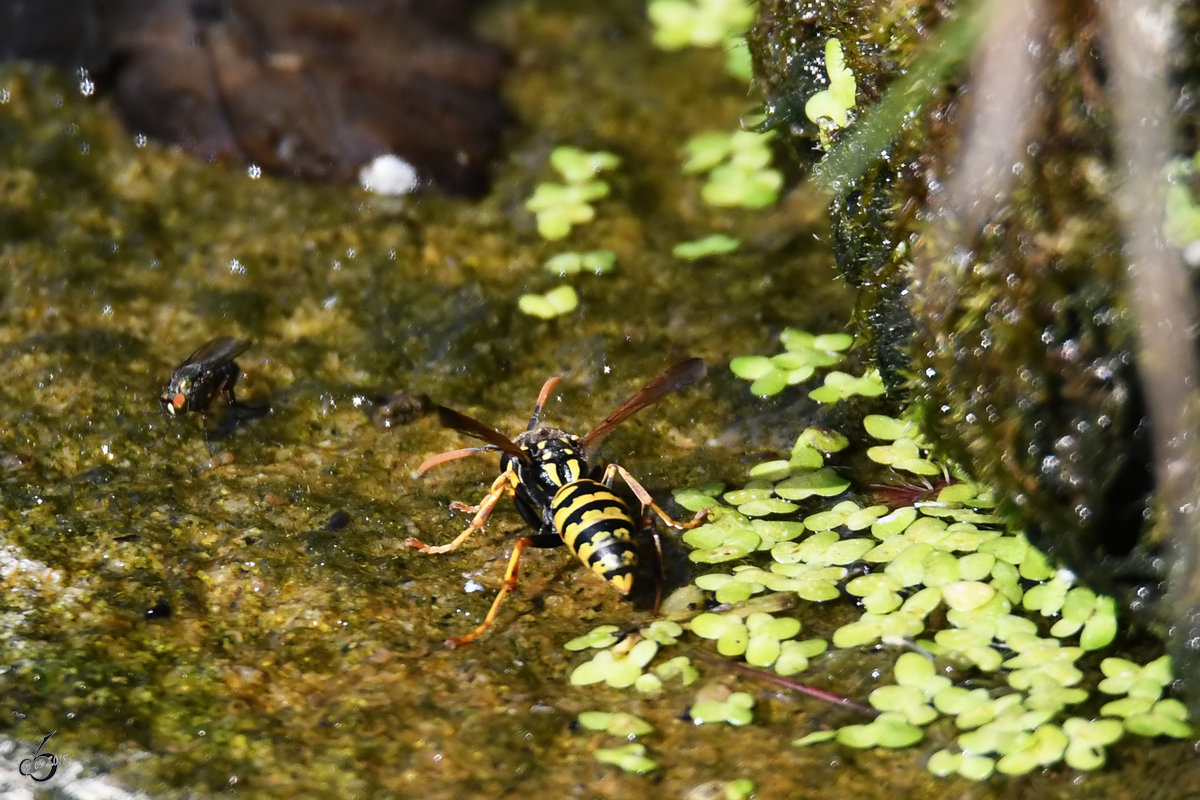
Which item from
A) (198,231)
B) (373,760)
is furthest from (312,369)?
(373,760)

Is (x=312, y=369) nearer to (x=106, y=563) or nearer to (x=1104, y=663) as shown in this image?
(x=106, y=563)

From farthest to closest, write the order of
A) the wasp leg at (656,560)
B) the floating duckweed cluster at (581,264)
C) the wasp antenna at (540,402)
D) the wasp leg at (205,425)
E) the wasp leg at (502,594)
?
the floating duckweed cluster at (581,264) < the wasp leg at (205,425) < the wasp antenna at (540,402) < the wasp leg at (656,560) < the wasp leg at (502,594)

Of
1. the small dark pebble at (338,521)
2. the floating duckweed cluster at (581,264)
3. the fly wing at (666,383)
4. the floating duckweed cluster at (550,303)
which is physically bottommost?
the small dark pebble at (338,521)

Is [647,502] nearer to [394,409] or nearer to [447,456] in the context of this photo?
[447,456]

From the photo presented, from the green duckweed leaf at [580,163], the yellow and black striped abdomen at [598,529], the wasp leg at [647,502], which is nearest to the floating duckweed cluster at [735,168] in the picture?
the green duckweed leaf at [580,163]

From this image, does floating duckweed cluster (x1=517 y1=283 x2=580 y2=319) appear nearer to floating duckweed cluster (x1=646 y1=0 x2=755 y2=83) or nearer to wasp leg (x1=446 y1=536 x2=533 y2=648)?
wasp leg (x1=446 y1=536 x2=533 y2=648)

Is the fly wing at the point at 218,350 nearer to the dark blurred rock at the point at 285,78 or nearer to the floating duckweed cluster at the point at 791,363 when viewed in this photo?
the dark blurred rock at the point at 285,78

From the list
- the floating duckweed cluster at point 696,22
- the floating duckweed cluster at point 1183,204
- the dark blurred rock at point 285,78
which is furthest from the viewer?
the floating duckweed cluster at point 696,22

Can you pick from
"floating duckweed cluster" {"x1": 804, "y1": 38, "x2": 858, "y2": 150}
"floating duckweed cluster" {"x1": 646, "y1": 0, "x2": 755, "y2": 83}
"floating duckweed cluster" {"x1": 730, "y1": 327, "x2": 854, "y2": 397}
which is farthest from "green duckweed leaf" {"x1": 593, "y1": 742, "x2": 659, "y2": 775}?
"floating duckweed cluster" {"x1": 646, "y1": 0, "x2": 755, "y2": 83}
